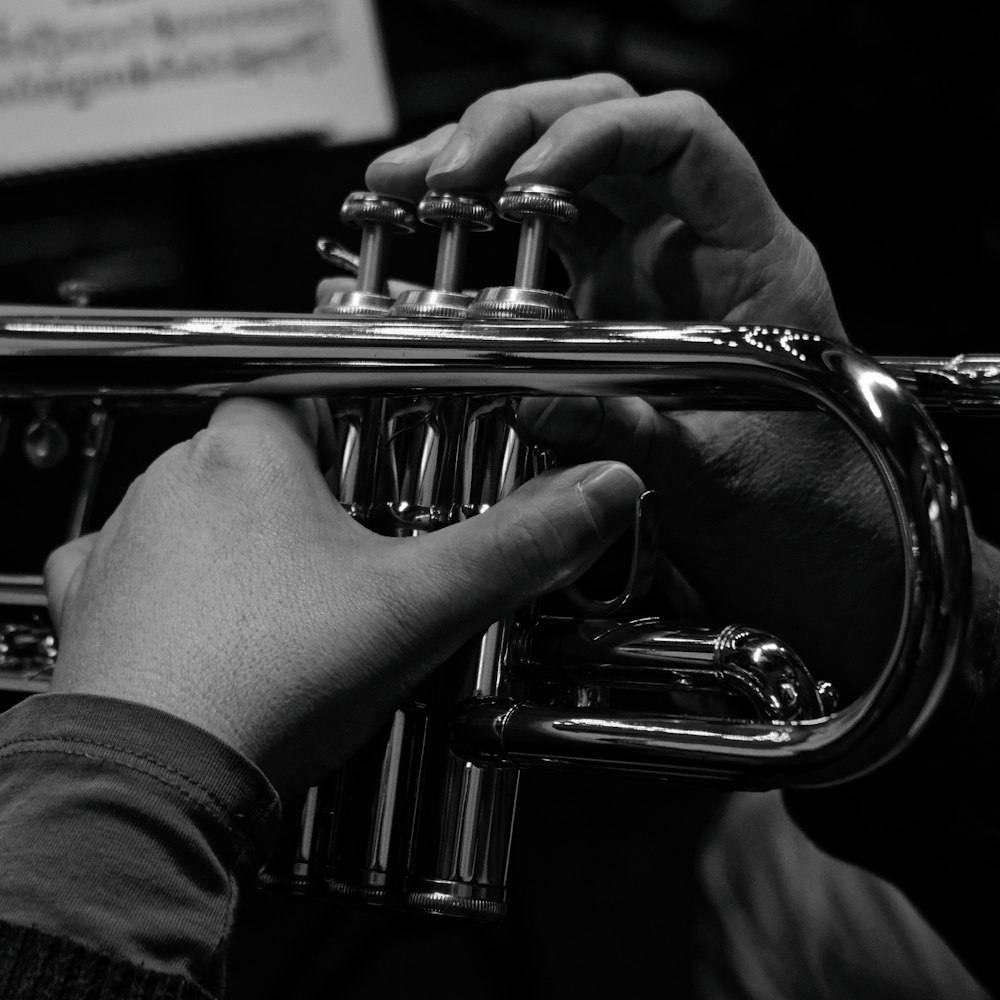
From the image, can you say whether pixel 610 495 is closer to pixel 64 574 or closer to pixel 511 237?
pixel 64 574

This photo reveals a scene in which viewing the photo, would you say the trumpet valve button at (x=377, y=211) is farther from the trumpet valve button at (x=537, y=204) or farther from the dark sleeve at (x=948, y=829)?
the dark sleeve at (x=948, y=829)

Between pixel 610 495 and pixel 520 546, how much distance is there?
0.06 metres

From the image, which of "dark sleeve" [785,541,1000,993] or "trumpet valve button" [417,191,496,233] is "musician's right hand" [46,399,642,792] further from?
"dark sleeve" [785,541,1000,993]

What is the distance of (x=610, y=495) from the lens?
551 mm

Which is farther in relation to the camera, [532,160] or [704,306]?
[704,306]

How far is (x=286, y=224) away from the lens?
1.81m

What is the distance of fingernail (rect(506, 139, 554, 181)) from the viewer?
2.12 ft

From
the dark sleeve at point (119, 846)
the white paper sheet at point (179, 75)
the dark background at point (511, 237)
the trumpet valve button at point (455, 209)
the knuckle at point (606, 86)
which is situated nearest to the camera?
the dark sleeve at point (119, 846)

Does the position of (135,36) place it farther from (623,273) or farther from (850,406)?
(850,406)

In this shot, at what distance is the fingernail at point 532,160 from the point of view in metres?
0.65

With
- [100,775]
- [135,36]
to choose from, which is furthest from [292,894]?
[135,36]

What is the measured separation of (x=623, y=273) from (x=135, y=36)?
778 millimetres

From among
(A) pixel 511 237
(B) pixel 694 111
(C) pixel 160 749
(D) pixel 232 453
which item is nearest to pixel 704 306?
(B) pixel 694 111

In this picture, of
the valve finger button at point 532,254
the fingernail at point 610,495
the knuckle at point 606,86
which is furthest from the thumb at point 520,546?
the knuckle at point 606,86
